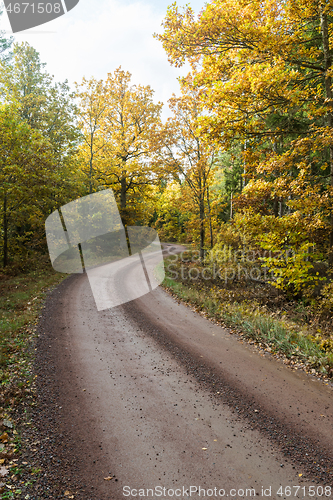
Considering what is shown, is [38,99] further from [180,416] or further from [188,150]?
[180,416]

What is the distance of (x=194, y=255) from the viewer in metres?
20.9

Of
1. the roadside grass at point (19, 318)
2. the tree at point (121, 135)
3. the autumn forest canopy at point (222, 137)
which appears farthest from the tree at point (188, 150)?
the roadside grass at point (19, 318)

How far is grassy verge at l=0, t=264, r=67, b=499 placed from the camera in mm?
3428

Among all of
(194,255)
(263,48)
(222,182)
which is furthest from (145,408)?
(222,182)

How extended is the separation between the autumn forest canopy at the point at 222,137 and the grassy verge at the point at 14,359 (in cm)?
415

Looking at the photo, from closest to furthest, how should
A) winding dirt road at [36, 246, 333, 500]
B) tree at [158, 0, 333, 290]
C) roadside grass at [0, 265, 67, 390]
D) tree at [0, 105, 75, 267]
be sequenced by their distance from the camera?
winding dirt road at [36, 246, 333, 500]
roadside grass at [0, 265, 67, 390]
tree at [158, 0, 333, 290]
tree at [0, 105, 75, 267]

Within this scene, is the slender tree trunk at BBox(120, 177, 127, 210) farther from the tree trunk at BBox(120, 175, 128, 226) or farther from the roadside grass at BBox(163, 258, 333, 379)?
the roadside grass at BBox(163, 258, 333, 379)

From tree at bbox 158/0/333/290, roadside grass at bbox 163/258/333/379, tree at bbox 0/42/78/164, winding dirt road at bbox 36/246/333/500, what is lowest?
roadside grass at bbox 163/258/333/379

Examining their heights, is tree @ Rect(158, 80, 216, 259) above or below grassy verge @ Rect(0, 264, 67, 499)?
above

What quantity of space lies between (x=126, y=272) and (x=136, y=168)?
1027 cm

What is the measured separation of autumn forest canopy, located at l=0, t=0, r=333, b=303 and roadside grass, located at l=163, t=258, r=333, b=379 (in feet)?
5.02

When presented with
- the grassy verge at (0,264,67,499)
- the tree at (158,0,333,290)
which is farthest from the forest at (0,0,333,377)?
the grassy verge at (0,264,67,499)

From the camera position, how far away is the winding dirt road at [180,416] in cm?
331

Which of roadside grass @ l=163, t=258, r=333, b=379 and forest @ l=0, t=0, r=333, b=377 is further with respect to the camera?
forest @ l=0, t=0, r=333, b=377
